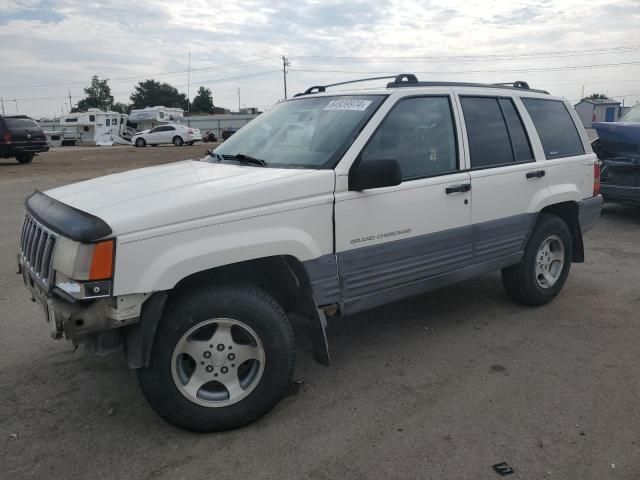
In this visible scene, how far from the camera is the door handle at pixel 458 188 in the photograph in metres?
3.88

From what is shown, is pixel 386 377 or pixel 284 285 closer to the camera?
pixel 284 285

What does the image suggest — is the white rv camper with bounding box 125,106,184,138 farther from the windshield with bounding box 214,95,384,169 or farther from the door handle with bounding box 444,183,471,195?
the door handle with bounding box 444,183,471,195

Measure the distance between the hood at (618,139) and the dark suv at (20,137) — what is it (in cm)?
1928

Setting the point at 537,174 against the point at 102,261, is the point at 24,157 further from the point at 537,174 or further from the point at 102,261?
the point at 102,261

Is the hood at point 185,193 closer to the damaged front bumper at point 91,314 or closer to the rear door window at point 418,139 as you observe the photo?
the damaged front bumper at point 91,314

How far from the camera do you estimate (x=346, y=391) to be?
11.4 feet

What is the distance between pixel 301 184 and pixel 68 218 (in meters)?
1.25

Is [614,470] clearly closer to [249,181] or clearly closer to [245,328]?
[245,328]

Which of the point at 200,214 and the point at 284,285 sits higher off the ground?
the point at 200,214

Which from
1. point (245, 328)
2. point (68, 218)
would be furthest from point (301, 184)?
point (68, 218)

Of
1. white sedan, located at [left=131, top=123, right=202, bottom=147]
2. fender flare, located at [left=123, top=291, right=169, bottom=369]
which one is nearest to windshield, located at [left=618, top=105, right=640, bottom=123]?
fender flare, located at [left=123, top=291, right=169, bottom=369]

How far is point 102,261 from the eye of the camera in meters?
2.60

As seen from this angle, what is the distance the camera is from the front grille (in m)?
2.84

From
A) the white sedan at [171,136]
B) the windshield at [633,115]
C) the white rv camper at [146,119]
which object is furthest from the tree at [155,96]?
the windshield at [633,115]
